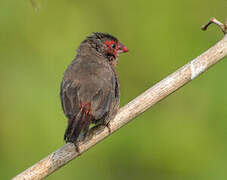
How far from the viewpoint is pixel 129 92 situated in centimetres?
832

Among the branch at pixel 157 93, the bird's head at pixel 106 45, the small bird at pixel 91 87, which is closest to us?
the branch at pixel 157 93

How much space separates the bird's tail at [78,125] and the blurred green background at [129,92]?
179cm

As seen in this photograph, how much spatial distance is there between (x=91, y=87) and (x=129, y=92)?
2153 millimetres

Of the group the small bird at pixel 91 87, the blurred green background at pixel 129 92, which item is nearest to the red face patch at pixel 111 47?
the small bird at pixel 91 87

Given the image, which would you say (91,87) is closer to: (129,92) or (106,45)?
(106,45)

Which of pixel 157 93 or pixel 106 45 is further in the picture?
pixel 106 45

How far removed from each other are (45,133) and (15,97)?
2.15ft

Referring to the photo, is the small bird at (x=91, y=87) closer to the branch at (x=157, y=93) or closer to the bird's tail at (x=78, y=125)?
the bird's tail at (x=78, y=125)

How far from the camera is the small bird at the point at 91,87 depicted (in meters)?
5.86

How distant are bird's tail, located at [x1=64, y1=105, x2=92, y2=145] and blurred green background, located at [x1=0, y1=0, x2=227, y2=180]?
179 cm

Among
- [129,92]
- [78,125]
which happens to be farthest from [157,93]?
[129,92]

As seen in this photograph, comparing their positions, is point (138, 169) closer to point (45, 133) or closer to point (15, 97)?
point (45, 133)

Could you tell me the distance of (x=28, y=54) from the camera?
842cm

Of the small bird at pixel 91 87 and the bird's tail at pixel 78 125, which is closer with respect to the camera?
the bird's tail at pixel 78 125
